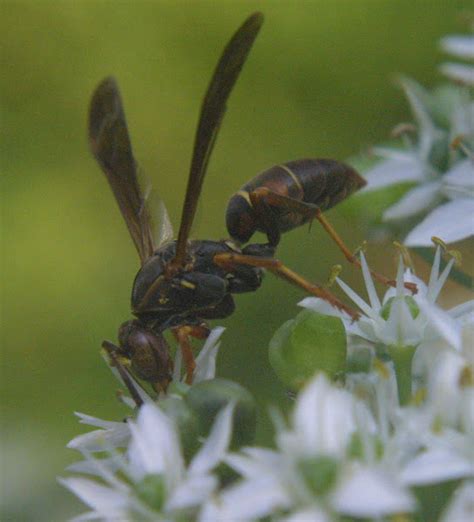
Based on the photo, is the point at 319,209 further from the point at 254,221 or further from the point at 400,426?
the point at 400,426

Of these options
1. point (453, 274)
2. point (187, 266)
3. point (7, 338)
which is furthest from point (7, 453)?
point (453, 274)

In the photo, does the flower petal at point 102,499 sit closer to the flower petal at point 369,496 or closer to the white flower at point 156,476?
the white flower at point 156,476

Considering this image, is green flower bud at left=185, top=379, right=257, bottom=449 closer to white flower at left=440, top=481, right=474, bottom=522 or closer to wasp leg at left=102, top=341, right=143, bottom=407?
wasp leg at left=102, top=341, right=143, bottom=407

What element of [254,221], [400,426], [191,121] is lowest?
[400,426]

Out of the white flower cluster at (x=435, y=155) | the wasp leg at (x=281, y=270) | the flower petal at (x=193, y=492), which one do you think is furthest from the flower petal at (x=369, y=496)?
the white flower cluster at (x=435, y=155)

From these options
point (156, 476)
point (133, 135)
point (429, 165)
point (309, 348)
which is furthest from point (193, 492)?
point (133, 135)

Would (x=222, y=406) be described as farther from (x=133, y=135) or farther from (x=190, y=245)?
(x=133, y=135)

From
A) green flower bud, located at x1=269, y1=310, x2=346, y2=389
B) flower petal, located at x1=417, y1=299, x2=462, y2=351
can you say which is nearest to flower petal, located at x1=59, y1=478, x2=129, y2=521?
green flower bud, located at x1=269, y1=310, x2=346, y2=389
